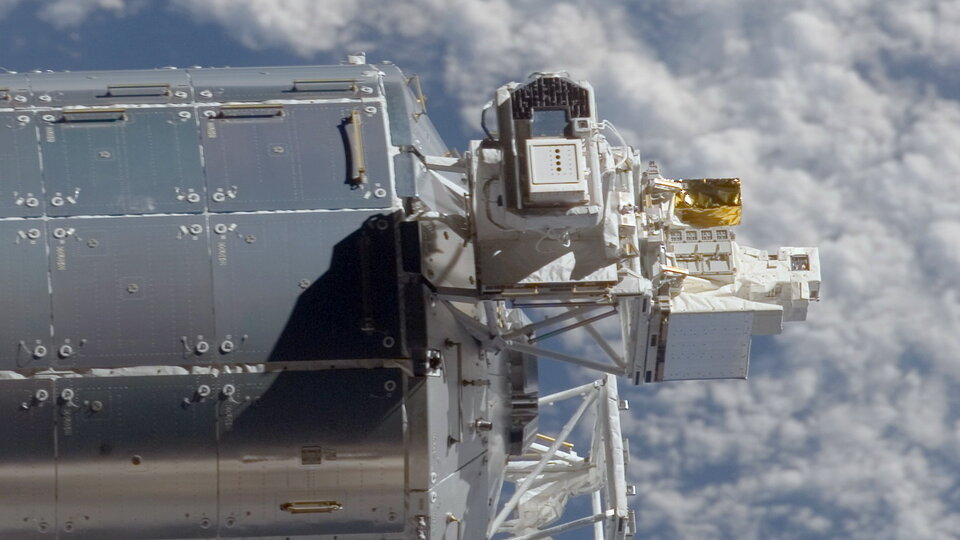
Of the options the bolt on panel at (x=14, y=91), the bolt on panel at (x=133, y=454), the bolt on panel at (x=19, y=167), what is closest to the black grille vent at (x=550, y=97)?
the bolt on panel at (x=133, y=454)

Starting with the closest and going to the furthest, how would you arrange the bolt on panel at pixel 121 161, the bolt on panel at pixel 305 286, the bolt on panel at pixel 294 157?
the bolt on panel at pixel 305 286 → the bolt on panel at pixel 121 161 → the bolt on panel at pixel 294 157

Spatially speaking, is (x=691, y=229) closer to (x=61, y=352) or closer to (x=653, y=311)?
(x=653, y=311)

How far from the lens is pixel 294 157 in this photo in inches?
771

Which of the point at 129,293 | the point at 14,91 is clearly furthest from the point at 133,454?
the point at 14,91

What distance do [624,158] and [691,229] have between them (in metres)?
1.94

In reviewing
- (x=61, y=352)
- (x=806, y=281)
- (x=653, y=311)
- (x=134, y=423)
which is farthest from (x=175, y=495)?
(x=806, y=281)

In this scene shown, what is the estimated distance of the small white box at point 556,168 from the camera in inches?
716

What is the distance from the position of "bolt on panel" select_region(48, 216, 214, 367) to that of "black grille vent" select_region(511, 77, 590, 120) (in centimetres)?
440

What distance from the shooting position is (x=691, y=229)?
21.7m

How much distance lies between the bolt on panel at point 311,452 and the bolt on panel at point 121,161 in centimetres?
257

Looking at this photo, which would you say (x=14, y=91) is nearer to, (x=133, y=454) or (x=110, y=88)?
(x=110, y=88)

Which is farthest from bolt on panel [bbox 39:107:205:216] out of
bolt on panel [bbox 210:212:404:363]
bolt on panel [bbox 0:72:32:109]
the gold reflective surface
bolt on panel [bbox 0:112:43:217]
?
the gold reflective surface

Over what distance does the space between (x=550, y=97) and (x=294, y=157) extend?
11.6ft

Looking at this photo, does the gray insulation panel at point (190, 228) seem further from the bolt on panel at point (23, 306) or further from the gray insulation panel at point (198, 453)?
the gray insulation panel at point (198, 453)
